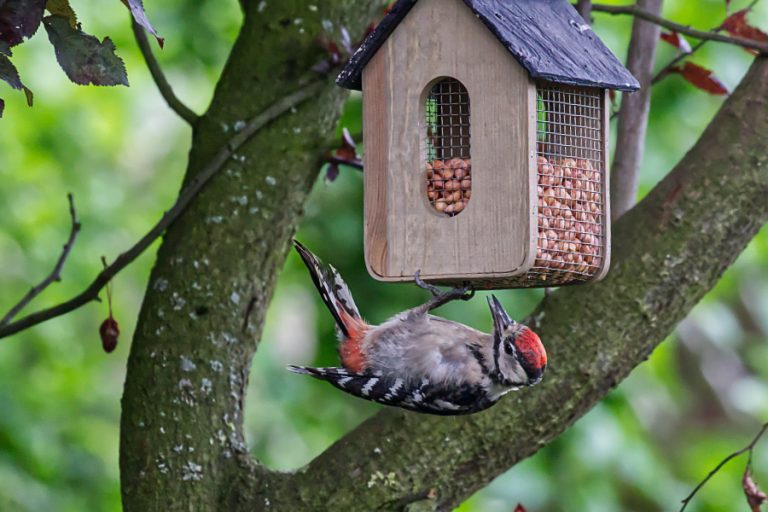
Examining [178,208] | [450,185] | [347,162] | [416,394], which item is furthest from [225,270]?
[450,185]

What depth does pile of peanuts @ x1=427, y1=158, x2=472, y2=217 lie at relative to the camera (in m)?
2.93

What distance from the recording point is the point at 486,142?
2850mm

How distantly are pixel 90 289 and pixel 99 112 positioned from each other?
12.9 ft

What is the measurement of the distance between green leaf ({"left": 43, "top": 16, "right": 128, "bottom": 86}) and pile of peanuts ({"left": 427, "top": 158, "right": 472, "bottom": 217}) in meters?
0.95

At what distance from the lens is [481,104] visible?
2.85 metres

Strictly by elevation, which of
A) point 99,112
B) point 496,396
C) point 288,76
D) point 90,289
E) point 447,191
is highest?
point 99,112

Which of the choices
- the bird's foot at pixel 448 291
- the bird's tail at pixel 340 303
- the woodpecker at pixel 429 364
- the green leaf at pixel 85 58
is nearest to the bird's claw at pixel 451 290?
the bird's foot at pixel 448 291

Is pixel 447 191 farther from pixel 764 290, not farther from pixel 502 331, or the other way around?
pixel 764 290

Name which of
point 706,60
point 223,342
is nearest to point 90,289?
point 223,342

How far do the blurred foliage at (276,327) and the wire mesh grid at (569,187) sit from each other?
6.39 ft

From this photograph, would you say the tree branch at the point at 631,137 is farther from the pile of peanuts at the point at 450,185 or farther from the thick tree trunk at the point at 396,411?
the pile of peanuts at the point at 450,185

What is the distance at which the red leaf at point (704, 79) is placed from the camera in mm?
3963

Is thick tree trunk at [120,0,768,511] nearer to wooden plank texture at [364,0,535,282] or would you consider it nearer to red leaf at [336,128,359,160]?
red leaf at [336,128,359,160]

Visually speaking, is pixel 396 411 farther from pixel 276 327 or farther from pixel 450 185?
pixel 276 327
